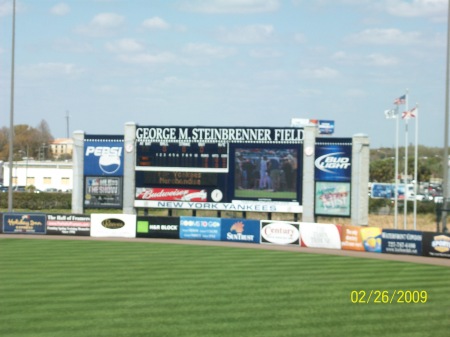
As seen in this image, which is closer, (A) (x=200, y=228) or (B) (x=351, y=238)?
(B) (x=351, y=238)

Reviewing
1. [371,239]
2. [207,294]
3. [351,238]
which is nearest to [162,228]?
[351,238]

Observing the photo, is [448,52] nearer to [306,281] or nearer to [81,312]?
[306,281]

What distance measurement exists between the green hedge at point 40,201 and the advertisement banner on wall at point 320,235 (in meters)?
28.3

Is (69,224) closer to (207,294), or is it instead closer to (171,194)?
(171,194)

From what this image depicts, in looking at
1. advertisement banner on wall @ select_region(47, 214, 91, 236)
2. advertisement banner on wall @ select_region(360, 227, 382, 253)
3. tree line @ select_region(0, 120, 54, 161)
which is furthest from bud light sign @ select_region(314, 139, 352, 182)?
tree line @ select_region(0, 120, 54, 161)

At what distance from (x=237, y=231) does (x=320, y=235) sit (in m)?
4.53

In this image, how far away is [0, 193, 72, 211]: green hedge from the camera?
56875 millimetres

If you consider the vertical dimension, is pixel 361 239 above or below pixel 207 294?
above

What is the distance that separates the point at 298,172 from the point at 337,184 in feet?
6.81

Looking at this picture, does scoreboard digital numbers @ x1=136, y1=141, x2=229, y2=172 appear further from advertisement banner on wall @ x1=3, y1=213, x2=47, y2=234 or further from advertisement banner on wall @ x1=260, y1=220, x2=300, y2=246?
advertisement banner on wall @ x1=3, y1=213, x2=47, y2=234

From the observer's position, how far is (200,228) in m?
35.9

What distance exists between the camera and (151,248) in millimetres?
32031

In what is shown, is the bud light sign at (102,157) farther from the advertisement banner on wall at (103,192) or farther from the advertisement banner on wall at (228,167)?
the advertisement banner on wall at (228,167)
